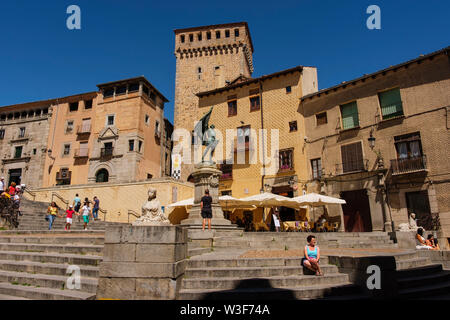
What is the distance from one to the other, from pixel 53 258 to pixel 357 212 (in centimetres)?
1889

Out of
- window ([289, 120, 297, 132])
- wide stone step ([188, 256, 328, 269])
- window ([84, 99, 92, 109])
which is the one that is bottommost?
wide stone step ([188, 256, 328, 269])

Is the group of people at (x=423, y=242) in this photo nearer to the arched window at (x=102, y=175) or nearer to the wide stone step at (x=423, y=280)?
the wide stone step at (x=423, y=280)

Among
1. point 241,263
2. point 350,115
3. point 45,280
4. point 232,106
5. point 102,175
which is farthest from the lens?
point 102,175

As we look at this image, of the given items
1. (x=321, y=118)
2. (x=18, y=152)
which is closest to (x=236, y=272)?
(x=321, y=118)

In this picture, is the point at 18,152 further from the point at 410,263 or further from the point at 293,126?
the point at 410,263

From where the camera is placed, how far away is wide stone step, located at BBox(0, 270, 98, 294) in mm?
5539

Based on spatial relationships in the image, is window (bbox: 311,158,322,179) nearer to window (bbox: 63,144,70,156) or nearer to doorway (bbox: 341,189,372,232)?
doorway (bbox: 341,189,372,232)

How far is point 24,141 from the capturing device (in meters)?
34.0

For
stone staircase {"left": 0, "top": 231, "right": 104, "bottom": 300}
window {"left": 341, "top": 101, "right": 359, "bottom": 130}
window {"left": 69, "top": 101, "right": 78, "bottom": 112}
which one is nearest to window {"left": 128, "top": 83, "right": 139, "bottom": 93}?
window {"left": 69, "top": 101, "right": 78, "bottom": 112}

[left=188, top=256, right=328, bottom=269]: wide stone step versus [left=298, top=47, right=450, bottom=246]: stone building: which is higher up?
[left=298, top=47, right=450, bottom=246]: stone building

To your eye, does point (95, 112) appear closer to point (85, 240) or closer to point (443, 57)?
point (85, 240)

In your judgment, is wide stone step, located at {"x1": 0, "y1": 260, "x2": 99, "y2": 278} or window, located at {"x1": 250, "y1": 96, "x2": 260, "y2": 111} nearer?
wide stone step, located at {"x1": 0, "y1": 260, "x2": 99, "y2": 278}

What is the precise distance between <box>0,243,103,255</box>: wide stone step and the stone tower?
26.8 metres

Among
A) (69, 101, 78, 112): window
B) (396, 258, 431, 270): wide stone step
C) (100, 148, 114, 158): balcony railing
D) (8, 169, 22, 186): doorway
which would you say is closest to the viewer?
(396, 258, 431, 270): wide stone step
